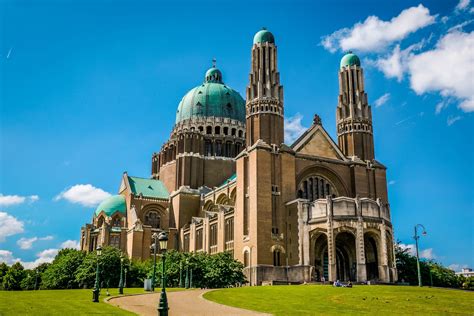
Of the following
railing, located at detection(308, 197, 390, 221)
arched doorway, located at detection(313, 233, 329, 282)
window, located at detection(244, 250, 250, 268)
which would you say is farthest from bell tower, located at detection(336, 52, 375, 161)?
window, located at detection(244, 250, 250, 268)

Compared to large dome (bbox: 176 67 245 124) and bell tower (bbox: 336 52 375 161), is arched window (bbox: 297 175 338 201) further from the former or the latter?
large dome (bbox: 176 67 245 124)

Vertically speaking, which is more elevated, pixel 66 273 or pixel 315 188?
pixel 315 188

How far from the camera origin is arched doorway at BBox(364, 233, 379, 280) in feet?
186

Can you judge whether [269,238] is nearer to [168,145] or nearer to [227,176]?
[227,176]

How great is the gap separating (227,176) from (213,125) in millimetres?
9671

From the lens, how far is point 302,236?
56875 mm

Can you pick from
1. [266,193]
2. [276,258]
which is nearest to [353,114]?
[266,193]

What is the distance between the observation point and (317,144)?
6669 centimetres

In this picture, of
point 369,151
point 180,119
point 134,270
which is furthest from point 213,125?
point 134,270

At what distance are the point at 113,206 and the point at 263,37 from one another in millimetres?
37166

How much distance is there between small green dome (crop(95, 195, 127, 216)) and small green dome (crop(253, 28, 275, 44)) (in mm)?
35029

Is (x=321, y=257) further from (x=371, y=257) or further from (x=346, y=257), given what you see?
(x=371, y=257)

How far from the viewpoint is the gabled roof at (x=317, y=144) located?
214ft

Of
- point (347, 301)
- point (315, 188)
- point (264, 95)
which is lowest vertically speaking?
point (347, 301)
